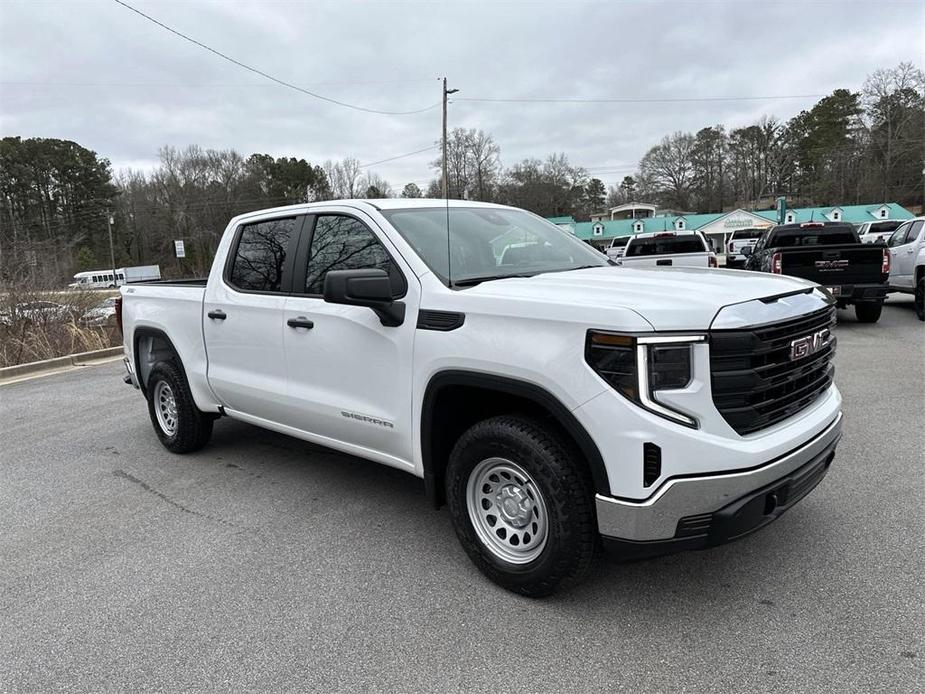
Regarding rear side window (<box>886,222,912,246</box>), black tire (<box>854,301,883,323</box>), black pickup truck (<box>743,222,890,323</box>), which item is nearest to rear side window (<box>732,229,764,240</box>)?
rear side window (<box>886,222,912,246</box>)

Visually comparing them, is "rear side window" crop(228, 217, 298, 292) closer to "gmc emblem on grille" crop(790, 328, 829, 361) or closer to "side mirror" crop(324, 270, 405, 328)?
"side mirror" crop(324, 270, 405, 328)

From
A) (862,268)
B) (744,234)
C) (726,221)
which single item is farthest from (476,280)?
(726,221)

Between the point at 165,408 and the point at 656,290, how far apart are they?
4.54 m

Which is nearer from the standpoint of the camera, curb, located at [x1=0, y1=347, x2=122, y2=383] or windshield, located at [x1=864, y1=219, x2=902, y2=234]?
curb, located at [x1=0, y1=347, x2=122, y2=383]

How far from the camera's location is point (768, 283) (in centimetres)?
298

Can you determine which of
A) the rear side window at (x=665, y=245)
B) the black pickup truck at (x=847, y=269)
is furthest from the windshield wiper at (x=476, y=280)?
the rear side window at (x=665, y=245)

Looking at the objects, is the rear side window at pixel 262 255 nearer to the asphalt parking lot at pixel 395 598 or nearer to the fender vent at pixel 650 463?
the asphalt parking lot at pixel 395 598

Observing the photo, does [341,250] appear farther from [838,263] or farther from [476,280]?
[838,263]

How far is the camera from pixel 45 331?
39.8 ft

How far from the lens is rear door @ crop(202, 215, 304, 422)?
4.15 m

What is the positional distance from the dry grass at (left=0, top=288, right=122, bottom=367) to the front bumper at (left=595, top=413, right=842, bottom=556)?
12.0 m

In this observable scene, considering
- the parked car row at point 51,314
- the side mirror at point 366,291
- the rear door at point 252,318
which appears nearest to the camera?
the side mirror at point 366,291

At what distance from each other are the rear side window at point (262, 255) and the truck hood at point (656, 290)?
5.61ft

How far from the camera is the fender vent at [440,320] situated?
3.01m
